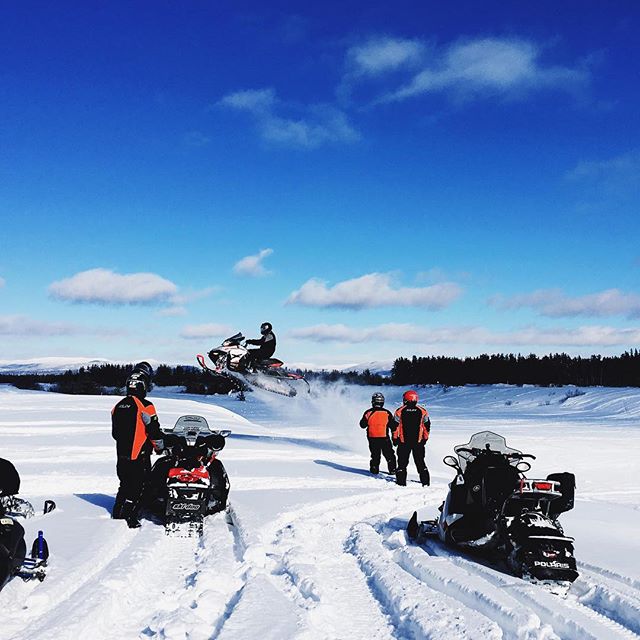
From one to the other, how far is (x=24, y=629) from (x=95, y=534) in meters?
2.69

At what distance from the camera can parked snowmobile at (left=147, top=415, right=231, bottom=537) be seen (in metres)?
6.72

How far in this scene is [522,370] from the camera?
77.0 metres

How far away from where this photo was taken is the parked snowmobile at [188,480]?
6719 mm

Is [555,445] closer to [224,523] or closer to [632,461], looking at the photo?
[632,461]

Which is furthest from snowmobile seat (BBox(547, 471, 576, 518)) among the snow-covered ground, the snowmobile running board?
the snowmobile running board

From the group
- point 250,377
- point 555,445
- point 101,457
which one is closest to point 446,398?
point 555,445

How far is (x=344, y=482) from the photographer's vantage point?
11.4 m

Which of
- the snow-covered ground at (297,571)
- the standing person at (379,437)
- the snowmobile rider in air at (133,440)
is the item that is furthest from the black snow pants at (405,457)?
the snowmobile rider in air at (133,440)

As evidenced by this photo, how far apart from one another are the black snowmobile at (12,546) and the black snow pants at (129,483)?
8.08ft

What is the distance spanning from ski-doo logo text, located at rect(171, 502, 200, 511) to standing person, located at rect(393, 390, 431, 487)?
211 inches

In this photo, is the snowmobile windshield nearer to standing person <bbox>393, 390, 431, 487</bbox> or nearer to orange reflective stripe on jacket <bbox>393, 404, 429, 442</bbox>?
standing person <bbox>393, 390, 431, 487</bbox>

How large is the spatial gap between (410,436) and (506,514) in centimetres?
590

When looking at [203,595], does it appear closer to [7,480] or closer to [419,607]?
[419,607]

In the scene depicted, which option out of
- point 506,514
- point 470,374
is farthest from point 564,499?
point 470,374
